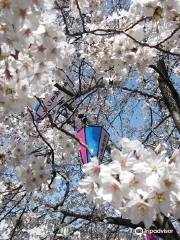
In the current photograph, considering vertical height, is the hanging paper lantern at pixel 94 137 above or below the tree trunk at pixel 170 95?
below

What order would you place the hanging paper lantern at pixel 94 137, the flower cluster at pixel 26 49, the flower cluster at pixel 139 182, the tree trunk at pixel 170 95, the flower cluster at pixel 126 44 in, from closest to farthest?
the flower cluster at pixel 139 182 < the flower cluster at pixel 26 49 < the flower cluster at pixel 126 44 < the hanging paper lantern at pixel 94 137 < the tree trunk at pixel 170 95

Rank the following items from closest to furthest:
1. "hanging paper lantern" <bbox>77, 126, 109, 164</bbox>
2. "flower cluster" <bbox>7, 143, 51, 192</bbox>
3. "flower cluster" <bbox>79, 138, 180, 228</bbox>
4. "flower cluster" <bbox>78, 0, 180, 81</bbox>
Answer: "flower cluster" <bbox>79, 138, 180, 228</bbox>
"flower cluster" <bbox>7, 143, 51, 192</bbox>
"flower cluster" <bbox>78, 0, 180, 81</bbox>
"hanging paper lantern" <bbox>77, 126, 109, 164</bbox>

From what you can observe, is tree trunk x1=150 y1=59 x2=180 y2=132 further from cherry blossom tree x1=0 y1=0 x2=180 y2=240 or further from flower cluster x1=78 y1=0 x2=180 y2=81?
flower cluster x1=78 y1=0 x2=180 y2=81

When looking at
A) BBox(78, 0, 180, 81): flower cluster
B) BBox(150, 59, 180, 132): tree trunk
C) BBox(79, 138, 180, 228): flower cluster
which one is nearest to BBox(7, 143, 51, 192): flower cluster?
BBox(78, 0, 180, 81): flower cluster

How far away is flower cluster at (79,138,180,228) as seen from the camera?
75.5 inches

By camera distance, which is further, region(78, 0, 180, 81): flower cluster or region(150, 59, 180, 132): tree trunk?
→ region(150, 59, 180, 132): tree trunk

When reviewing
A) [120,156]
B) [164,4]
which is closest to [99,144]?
[164,4]

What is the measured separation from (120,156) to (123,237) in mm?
5870

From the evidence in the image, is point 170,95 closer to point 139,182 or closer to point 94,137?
point 94,137

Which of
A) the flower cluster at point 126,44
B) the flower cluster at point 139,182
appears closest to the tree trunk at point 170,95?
the flower cluster at point 126,44

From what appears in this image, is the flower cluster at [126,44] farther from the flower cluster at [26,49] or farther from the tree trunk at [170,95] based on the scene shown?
the tree trunk at [170,95]

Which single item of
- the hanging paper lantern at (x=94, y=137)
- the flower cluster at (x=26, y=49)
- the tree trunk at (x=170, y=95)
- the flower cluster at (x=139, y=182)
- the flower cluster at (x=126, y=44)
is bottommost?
the flower cluster at (x=139, y=182)

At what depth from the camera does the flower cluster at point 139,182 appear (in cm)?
192

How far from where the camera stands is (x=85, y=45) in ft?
14.8
